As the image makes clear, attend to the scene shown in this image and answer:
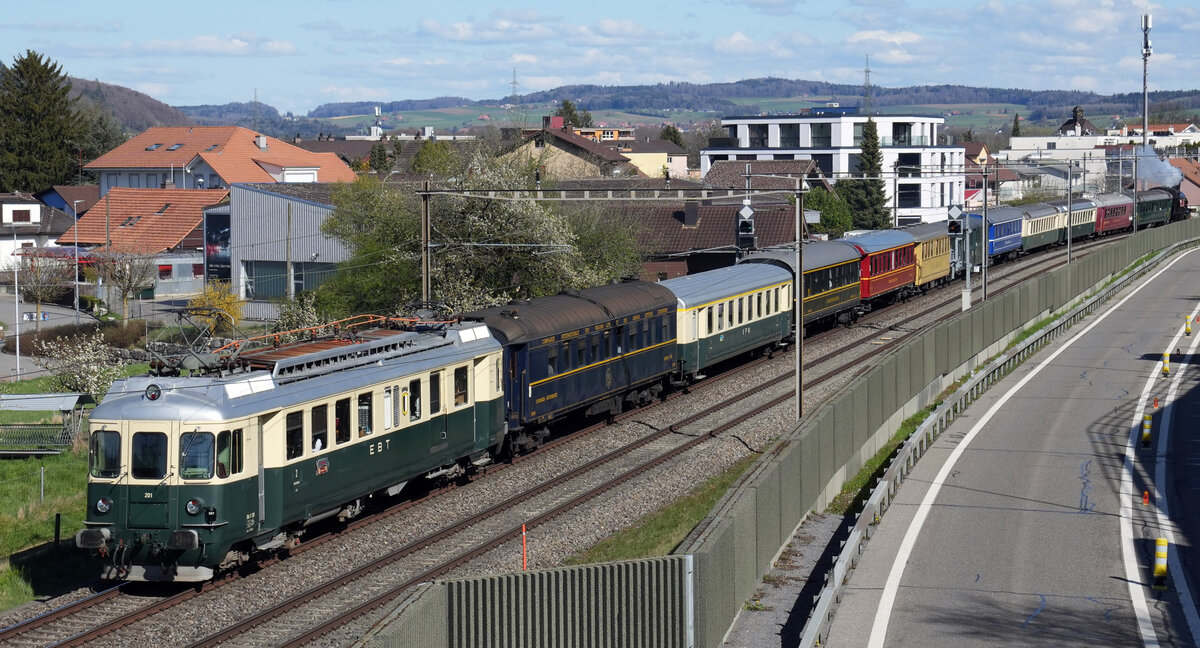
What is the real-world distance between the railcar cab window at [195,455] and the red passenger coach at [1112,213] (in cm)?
7922

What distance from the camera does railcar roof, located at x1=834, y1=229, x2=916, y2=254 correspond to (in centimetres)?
5193

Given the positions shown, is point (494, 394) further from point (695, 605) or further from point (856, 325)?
point (856, 325)

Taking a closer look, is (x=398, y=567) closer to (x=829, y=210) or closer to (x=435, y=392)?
(x=435, y=392)

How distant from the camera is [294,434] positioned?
64.5 ft

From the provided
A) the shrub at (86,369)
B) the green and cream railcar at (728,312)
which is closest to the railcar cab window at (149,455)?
the green and cream railcar at (728,312)

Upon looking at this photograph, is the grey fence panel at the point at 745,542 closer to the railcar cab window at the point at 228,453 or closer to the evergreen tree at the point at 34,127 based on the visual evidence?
the railcar cab window at the point at 228,453

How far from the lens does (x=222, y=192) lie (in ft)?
281

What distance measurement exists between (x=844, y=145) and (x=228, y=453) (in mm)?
105584

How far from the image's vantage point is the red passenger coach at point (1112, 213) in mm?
87438

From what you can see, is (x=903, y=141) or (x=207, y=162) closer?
(x=207, y=162)

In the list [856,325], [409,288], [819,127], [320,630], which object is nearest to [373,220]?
[409,288]

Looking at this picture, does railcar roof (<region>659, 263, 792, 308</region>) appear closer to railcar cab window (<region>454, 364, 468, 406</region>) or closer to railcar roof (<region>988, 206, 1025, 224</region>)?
railcar cab window (<region>454, 364, 468, 406</region>)

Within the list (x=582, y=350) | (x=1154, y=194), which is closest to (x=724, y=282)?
(x=582, y=350)

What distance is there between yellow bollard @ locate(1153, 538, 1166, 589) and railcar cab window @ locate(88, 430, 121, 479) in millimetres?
15117
